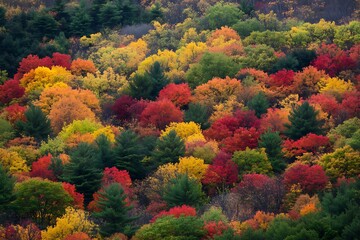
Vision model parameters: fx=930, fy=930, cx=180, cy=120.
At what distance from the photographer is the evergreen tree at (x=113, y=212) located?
75562mm

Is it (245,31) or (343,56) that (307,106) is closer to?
(343,56)

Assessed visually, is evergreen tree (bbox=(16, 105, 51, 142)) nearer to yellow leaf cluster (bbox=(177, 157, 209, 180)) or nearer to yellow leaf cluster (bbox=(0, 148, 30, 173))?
yellow leaf cluster (bbox=(0, 148, 30, 173))

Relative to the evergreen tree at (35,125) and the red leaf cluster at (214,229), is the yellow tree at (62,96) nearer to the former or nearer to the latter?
the evergreen tree at (35,125)

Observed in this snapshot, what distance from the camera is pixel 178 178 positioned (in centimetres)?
8588

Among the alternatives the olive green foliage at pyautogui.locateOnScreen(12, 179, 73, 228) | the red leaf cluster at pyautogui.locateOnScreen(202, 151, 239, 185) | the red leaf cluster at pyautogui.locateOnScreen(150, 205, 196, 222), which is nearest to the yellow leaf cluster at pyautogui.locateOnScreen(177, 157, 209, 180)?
the red leaf cluster at pyautogui.locateOnScreen(202, 151, 239, 185)

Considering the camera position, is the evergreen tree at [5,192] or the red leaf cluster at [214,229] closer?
the red leaf cluster at [214,229]

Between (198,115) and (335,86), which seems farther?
(335,86)

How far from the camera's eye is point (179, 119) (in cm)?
11062

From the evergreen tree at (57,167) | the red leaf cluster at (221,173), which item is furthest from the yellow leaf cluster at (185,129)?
the evergreen tree at (57,167)

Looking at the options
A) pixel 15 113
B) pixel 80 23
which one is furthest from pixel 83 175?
pixel 80 23

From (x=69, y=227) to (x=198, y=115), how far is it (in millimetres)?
37698

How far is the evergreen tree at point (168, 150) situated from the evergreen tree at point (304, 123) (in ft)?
42.0

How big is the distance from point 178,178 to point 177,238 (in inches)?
527

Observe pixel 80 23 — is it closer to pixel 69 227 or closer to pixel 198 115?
pixel 198 115
